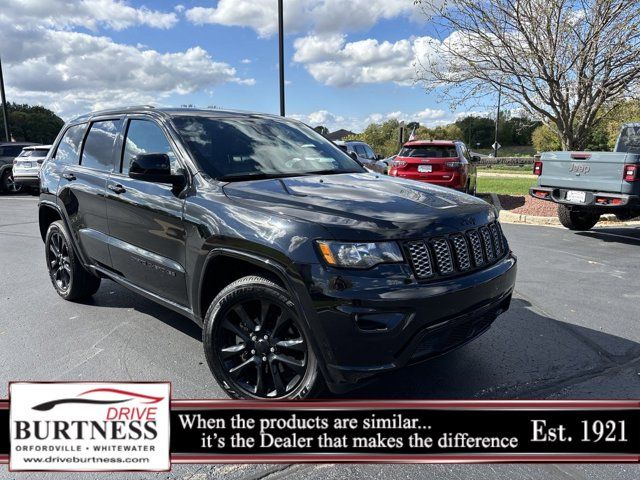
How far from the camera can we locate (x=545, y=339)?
13.1ft

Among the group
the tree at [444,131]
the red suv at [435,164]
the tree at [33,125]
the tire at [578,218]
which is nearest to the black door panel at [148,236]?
the tire at [578,218]

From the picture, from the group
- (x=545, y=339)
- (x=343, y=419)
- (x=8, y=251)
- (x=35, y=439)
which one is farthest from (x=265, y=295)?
(x=8, y=251)

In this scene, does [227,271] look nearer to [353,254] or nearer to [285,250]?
[285,250]

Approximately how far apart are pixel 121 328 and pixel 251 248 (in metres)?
2.15

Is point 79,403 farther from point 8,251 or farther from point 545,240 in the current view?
point 545,240

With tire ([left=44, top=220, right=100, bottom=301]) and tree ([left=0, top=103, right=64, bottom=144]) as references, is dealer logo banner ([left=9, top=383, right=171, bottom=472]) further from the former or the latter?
tree ([left=0, top=103, right=64, bottom=144])

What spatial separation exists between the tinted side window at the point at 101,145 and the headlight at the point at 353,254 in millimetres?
2435

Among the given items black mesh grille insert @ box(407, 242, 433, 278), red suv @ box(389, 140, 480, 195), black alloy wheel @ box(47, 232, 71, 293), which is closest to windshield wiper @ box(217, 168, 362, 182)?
black mesh grille insert @ box(407, 242, 433, 278)

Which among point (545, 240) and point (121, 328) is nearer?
point (121, 328)

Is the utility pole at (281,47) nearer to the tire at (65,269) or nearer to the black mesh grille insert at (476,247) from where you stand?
the tire at (65,269)

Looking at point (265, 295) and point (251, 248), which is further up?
point (251, 248)

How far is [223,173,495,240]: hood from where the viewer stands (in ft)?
8.25

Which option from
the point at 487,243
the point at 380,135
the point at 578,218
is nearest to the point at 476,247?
the point at 487,243

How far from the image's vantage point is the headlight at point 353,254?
2.43 m
